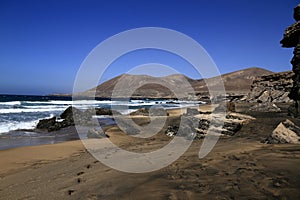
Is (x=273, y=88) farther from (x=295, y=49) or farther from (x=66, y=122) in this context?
(x=66, y=122)

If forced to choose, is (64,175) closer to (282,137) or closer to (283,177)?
(283,177)

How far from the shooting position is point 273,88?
42.2 meters

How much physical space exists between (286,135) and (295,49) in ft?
25.8

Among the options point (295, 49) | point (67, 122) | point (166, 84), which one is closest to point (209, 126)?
point (295, 49)

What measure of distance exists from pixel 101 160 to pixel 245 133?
5.50 m

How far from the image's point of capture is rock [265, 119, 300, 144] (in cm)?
576

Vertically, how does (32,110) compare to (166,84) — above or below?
below

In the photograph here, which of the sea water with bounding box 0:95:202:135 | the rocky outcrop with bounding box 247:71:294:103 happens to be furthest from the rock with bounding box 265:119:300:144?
the rocky outcrop with bounding box 247:71:294:103

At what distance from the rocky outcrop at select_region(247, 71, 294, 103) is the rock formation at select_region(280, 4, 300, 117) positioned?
2669 centimetres

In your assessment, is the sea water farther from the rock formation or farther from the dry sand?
the rock formation

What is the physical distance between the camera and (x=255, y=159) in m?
4.36

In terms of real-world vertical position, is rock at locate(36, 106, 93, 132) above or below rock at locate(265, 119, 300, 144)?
below

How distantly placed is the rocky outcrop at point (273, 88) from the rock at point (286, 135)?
3409cm

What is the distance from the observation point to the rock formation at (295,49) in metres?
11.5
